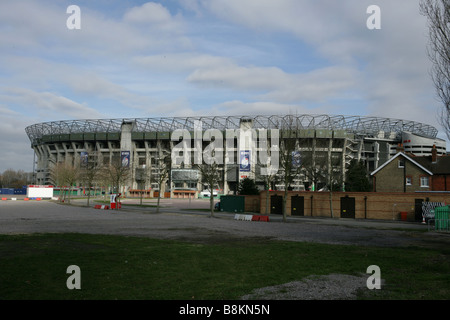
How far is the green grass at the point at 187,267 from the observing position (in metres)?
8.72

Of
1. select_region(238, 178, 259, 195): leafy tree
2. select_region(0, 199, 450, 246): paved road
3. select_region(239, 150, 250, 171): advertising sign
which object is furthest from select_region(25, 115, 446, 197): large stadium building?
select_region(0, 199, 450, 246): paved road

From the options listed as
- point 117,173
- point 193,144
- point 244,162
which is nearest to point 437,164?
point 117,173

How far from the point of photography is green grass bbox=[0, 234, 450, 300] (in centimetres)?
872

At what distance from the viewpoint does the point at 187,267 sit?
11.7m

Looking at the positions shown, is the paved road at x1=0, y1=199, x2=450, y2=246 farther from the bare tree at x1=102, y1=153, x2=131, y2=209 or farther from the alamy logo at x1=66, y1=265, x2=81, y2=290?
the bare tree at x1=102, y1=153, x2=131, y2=209

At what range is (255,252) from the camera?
49.5 ft

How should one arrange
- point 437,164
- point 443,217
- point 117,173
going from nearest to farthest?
point 443,217 < point 437,164 < point 117,173

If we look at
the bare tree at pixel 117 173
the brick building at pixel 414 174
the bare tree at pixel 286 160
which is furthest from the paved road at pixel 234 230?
the bare tree at pixel 117 173

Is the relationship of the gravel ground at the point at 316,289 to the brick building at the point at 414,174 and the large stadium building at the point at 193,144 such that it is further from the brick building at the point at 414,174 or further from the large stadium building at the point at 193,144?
the large stadium building at the point at 193,144

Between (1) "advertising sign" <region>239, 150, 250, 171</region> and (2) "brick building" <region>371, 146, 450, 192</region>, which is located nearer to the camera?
(2) "brick building" <region>371, 146, 450, 192</region>

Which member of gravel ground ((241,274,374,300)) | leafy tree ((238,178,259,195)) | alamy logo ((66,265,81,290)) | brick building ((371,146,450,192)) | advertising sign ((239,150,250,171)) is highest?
advertising sign ((239,150,250,171))

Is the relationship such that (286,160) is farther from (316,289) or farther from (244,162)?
(244,162)
